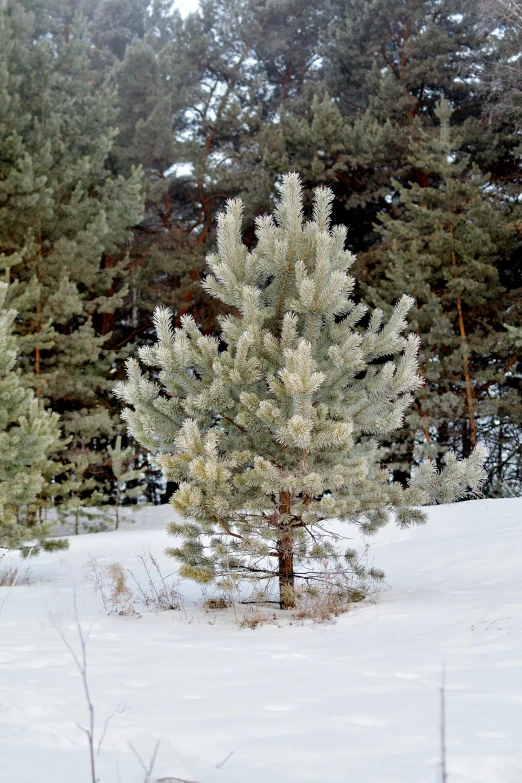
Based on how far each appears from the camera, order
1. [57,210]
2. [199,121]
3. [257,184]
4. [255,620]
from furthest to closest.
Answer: [199,121]
[257,184]
[57,210]
[255,620]

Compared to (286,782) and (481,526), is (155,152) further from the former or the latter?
(286,782)

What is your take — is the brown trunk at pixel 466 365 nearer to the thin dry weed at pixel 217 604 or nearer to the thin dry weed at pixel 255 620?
the thin dry weed at pixel 217 604

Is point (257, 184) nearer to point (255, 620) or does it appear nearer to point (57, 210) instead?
point (57, 210)

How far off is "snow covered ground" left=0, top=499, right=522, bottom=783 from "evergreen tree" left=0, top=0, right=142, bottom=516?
10.5 meters

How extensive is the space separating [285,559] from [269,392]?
4.61 feet

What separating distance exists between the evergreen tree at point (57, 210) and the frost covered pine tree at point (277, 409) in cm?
914

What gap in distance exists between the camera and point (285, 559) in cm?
541

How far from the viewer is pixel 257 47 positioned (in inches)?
874

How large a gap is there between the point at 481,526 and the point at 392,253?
8.49 m

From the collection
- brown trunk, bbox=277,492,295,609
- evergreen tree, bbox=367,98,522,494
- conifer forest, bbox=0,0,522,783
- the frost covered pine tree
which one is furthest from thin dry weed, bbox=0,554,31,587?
evergreen tree, bbox=367,98,522,494

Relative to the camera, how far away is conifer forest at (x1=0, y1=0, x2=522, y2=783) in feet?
8.68

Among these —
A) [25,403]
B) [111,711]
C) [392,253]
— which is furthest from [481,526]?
[392,253]

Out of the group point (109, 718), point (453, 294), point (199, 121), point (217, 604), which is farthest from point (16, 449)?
point (199, 121)

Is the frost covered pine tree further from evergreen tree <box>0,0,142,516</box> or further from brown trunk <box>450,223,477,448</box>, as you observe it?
brown trunk <box>450,223,477,448</box>
